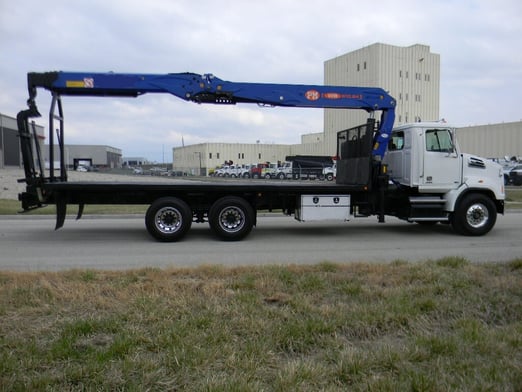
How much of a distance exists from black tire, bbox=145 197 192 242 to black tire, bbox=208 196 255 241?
0.58 m

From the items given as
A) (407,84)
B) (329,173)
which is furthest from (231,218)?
(407,84)

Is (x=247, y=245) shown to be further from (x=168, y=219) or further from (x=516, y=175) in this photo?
(x=516, y=175)

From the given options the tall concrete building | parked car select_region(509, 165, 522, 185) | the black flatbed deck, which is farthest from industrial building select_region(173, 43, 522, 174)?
the black flatbed deck

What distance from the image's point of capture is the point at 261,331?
4199 millimetres

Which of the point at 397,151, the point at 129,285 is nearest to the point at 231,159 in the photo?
the point at 397,151

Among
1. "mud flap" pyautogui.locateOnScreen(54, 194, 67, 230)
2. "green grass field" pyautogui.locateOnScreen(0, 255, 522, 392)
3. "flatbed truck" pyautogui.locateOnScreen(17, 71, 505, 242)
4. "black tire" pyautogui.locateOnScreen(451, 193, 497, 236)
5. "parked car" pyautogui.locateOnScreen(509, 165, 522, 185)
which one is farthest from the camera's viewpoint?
"parked car" pyautogui.locateOnScreen(509, 165, 522, 185)

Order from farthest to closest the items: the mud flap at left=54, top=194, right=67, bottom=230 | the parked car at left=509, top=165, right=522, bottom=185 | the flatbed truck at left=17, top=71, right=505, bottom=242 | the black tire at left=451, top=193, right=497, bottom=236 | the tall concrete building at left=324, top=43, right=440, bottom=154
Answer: the tall concrete building at left=324, top=43, right=440, bottom=154, the parked car at left=509, top=165, right=522, bottom=185, the black tire at left=451, top=193, right=497, bottom=236, the flatbed truck at left=17, top=71, right=505, bottom=242, the mud flap at left=54, top=194, right=67, bottom=230

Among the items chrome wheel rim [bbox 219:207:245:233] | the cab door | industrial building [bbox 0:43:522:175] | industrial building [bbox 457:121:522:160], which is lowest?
chrome wheel rim [bbox 219:207:245:233]

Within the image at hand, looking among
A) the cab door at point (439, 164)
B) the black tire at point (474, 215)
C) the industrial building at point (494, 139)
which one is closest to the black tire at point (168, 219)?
the cab door at point (439, 164)

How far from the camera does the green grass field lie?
A: 10.9 feet

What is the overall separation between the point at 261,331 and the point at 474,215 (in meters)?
8.90

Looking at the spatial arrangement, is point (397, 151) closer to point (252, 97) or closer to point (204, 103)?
point (252, 97)

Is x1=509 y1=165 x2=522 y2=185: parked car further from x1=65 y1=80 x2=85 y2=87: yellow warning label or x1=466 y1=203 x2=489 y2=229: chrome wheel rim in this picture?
x1=65 y1=80 x2=85 y2=87: yellow warning label

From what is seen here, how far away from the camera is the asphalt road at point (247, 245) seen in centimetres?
829
